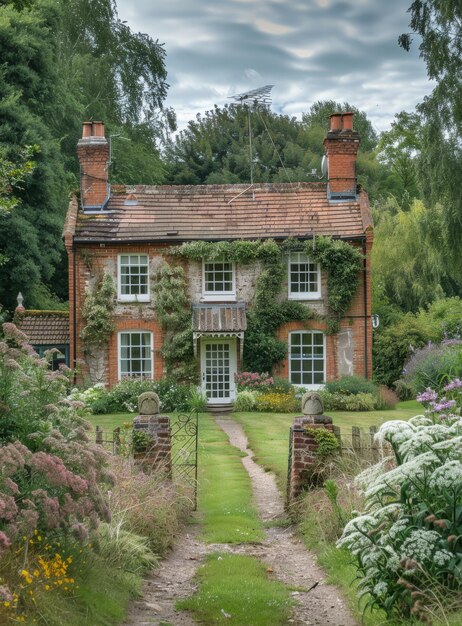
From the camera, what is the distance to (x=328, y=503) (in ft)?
39.3

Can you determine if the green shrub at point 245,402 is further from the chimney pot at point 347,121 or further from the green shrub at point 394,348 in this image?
the chimney pot at point 347,121

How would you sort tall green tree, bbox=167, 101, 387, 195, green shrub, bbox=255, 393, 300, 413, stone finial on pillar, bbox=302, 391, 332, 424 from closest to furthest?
stone finial on pillar, bbox=302, 391, 332, 424
green shrub, bbox=255, 393, 300, 413
tall green tree, bbox=167, 101, 387, 195

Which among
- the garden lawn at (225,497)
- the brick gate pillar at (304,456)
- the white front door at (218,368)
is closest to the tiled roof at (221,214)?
the white front door at (218,368)

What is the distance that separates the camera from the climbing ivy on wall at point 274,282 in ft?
103

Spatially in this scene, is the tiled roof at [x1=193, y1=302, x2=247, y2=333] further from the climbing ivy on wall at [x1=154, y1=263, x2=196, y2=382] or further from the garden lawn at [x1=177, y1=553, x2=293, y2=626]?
the garden lawn at [x1=177, y1=553, x2=293, y2=626]

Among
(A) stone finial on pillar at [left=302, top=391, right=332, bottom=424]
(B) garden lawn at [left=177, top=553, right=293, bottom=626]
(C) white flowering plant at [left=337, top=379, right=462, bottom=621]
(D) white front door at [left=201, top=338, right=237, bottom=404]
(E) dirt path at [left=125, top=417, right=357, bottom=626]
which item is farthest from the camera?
(D) white front door at [left=201, top=338, right=237, bottom=404]

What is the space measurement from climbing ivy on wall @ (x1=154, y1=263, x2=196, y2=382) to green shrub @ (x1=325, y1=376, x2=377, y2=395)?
458 centimetres

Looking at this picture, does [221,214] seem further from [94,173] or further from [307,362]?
[307,362]

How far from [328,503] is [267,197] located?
2271 centimetres

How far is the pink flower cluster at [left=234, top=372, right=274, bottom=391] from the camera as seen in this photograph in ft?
101

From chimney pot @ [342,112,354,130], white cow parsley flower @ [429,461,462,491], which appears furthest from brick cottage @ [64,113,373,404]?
white cow parsley flower @ [429,461,462,491]

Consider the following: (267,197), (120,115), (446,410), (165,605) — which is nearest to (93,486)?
(165,605)

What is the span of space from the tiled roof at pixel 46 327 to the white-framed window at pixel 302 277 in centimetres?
778

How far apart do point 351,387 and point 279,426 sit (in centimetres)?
589
